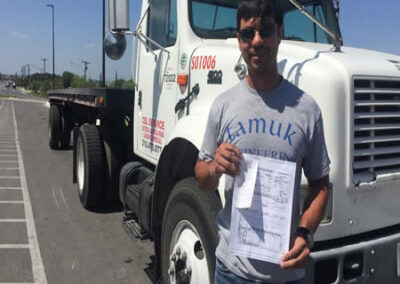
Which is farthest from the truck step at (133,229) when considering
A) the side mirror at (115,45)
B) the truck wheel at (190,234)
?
the side mirror at (115,45)

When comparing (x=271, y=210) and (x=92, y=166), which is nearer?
(x=271, y=210)

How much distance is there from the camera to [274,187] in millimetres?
1521

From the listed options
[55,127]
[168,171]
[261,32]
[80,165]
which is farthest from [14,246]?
[55,127]

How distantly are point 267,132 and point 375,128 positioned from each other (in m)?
1.05

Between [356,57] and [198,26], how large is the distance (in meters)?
1.40

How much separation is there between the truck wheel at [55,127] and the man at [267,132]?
9755mm

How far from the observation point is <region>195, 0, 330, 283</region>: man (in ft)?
5.07

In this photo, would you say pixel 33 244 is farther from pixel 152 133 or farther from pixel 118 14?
pixel 118 14

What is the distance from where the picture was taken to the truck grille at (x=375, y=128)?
7.48ft

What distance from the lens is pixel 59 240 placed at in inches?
185

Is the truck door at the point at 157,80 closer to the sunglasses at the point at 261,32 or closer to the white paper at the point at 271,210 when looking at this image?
the sunglasses at the point at 261,32

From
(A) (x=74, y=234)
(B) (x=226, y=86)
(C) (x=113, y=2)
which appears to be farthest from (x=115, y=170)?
(B) (x=226, y=86)

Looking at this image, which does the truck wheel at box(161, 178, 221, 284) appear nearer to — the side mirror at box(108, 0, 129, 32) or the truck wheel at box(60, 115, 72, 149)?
the side mirror at box(108, 0, 129, 32)

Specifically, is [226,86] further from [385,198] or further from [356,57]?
[385,198]
